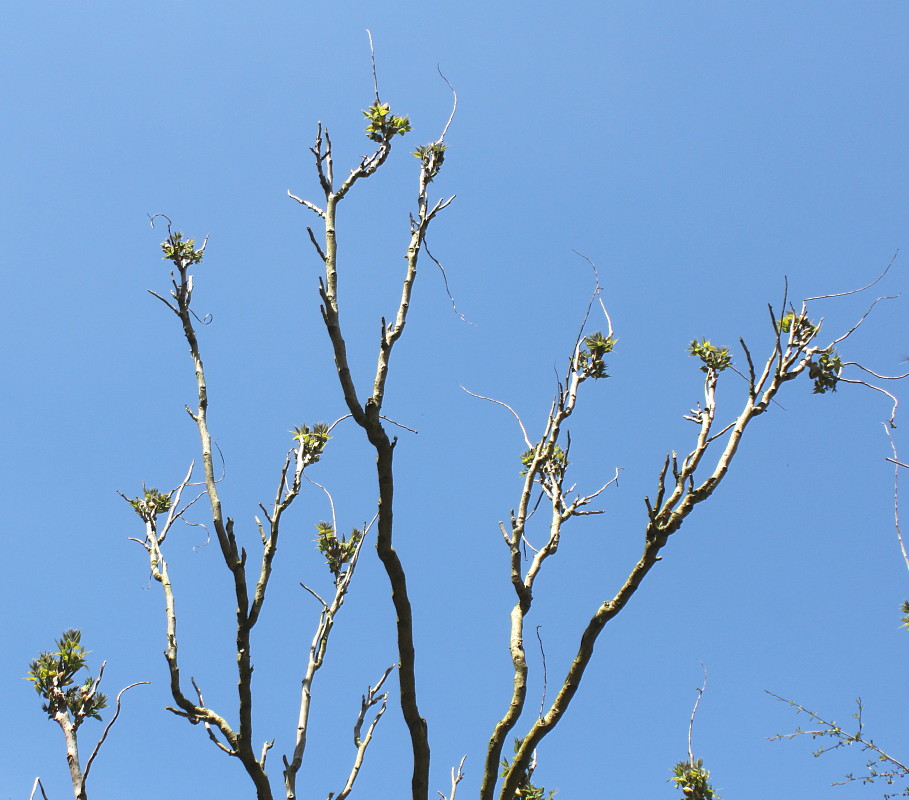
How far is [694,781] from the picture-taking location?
179 inches

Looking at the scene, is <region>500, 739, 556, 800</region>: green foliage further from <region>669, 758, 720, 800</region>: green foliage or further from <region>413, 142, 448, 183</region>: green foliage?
<region>413, 142, 448, 183</region>: green foliage

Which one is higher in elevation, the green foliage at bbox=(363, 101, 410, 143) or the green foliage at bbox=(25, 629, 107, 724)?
the green foliage at bbox=(363, 101, 410, 143)

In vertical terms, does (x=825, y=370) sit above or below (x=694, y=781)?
above

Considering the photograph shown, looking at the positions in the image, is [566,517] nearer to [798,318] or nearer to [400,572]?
[400,572]

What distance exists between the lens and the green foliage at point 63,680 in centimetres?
444

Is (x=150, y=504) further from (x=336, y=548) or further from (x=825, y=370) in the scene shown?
(x=825, y=370)

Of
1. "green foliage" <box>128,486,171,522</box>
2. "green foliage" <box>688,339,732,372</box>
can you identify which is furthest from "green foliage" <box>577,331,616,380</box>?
"green foliage" <box>128,486,171,522</box>

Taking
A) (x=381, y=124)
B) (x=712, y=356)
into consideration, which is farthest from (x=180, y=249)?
(x=712, y=356)

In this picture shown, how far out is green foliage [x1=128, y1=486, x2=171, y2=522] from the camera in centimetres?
511

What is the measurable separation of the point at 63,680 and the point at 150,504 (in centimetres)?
124

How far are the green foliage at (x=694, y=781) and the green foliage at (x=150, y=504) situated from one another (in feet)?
12.2

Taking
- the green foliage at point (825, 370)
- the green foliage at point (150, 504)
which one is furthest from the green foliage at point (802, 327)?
the green foliage at point (150, 504)

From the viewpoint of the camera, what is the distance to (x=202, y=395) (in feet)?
12.6

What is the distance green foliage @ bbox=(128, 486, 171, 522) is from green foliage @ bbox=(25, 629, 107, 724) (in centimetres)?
86
